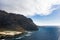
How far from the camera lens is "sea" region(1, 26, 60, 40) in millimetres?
3725

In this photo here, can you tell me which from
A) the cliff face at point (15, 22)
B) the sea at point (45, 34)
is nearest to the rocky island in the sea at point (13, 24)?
the cliff face at point (15, 22)

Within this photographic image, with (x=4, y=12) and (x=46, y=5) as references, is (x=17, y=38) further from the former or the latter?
(x=46, y=5)

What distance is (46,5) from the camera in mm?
3770

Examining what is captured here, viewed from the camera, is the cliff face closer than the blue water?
No

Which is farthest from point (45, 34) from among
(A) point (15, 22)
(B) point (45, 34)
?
(A) point (15, 22)

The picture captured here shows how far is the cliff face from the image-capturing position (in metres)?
3.85

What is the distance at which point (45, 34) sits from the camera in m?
3.76

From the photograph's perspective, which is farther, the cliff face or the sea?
the cliff face

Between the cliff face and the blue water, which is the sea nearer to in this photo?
the blue water

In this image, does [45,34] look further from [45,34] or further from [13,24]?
[13,24]

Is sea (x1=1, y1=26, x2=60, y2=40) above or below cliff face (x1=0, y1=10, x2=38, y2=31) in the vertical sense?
below

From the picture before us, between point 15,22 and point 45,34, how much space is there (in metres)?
0.76

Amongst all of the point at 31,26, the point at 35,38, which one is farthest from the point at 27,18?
the point at 35,38

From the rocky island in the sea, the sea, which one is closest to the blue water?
the sea
